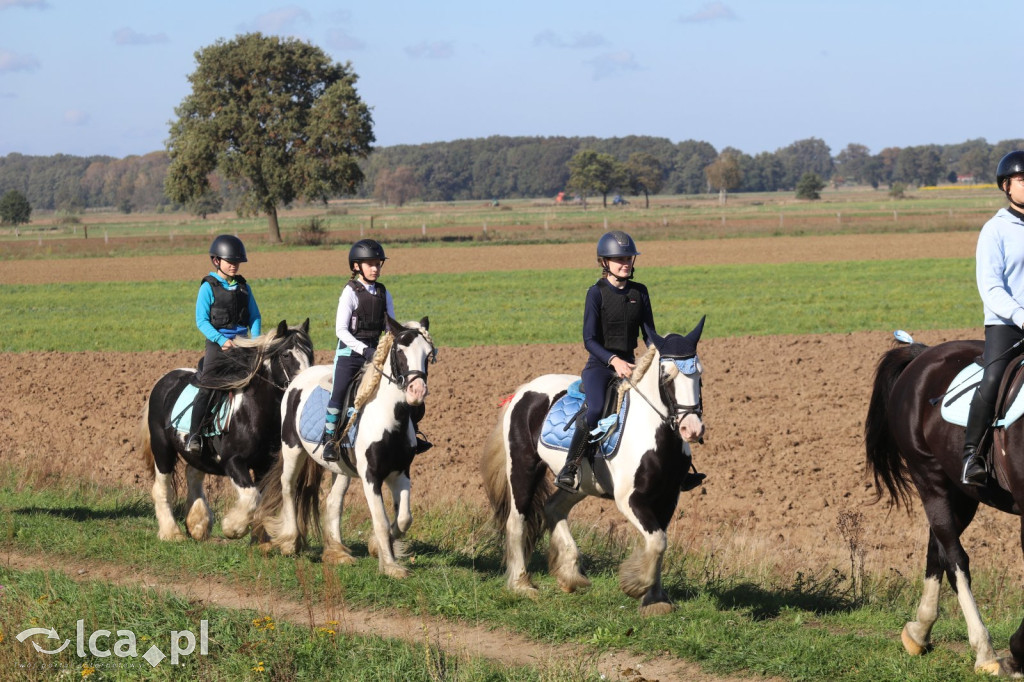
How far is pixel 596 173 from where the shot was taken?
15362cm

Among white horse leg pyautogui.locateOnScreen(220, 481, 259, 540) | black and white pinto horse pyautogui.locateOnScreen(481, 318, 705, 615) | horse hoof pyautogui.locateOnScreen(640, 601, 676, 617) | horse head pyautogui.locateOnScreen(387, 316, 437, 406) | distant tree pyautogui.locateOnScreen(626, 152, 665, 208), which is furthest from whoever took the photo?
distant tree pyautogui.locateOnScreen(626, 152, 665, 208)

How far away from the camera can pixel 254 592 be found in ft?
28.3

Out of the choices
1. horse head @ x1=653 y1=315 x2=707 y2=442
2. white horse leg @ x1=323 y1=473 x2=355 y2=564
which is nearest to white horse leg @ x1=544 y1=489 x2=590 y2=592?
horse head @ x1=653 y1=315 x2=707 y2=442

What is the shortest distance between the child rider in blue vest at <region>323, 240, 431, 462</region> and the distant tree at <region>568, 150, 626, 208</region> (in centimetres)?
14542

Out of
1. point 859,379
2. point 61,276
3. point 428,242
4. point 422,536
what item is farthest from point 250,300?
point 428,242

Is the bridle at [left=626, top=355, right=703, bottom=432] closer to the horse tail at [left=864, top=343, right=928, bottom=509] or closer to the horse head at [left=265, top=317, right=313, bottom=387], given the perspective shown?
the horse tail at [left=864, top=343, right=928, bottom=509]

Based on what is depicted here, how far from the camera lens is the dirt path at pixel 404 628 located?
685 centimetres

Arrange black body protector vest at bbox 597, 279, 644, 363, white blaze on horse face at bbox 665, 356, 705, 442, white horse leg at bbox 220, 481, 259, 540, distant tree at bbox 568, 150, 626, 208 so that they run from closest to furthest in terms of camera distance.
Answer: white blaze on horse face at bbox 665, 356, 705, 442 < black body protector vest at bbox 597, 279, 644, 363 < white horse leg at bbox 220, 481, 259, 540 < distant tree at bbox 568, 150, 626, 208

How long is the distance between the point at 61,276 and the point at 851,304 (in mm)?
34589

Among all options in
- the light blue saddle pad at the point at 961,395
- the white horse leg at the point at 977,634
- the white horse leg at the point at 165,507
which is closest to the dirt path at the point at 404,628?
the white horse leg at the point at 165,507

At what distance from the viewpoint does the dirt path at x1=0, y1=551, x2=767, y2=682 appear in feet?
22.5

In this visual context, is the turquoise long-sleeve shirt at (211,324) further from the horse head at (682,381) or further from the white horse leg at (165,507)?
the horse head at (682,381)

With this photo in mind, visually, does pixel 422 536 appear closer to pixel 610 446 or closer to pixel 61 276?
pixel 610 446

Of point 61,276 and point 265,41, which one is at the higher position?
point 265,41
